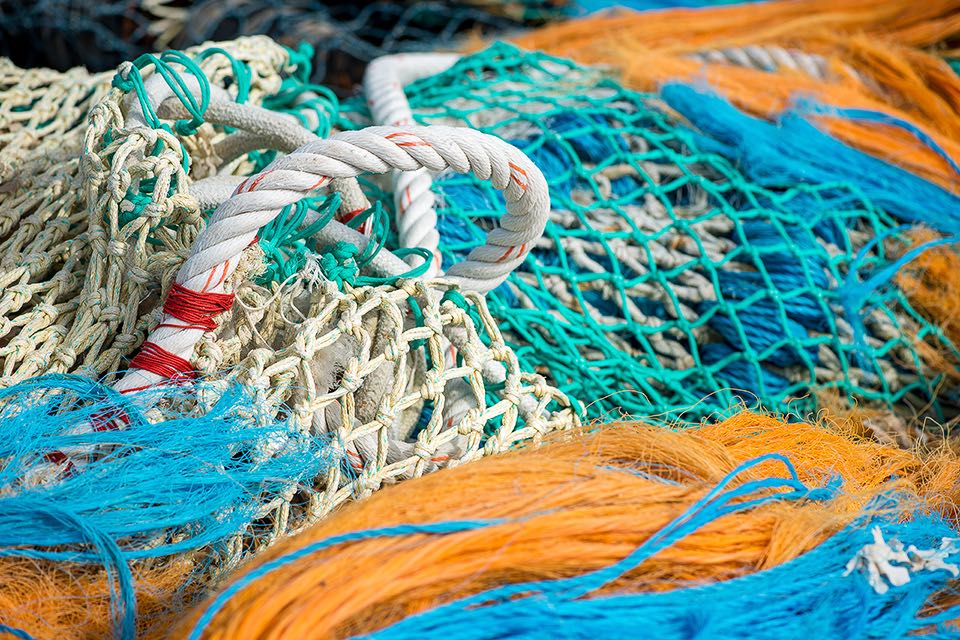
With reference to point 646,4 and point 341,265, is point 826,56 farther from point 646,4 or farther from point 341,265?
point 341,265

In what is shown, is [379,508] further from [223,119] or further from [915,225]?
[915,225]

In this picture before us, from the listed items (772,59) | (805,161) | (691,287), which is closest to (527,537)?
(691,287)

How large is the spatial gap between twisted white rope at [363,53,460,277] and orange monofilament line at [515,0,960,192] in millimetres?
302

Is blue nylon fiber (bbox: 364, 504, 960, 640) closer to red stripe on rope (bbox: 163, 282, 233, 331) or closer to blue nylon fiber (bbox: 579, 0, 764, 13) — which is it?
red stripe on rope (bbox: 163, 282, 233, 331)

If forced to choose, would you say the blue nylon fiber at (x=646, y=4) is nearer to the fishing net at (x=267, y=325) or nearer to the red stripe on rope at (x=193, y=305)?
the fishing net at (x=267, y=325)

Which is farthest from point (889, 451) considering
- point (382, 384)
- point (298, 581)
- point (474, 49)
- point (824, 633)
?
point (474, 49)

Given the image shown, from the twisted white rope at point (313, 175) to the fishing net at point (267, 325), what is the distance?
12 mm

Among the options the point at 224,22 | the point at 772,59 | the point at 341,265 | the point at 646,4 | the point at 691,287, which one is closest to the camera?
the point at 341,265

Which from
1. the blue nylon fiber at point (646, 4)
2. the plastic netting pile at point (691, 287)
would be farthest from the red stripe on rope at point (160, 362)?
the blue nylon fiber at point (646, 4)

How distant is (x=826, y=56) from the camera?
1419mm

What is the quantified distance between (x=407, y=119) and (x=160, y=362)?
515 millimetres

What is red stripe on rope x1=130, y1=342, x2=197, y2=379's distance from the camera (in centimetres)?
75

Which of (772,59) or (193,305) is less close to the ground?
(772,59)

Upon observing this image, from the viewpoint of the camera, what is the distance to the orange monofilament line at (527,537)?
566 millimetres
